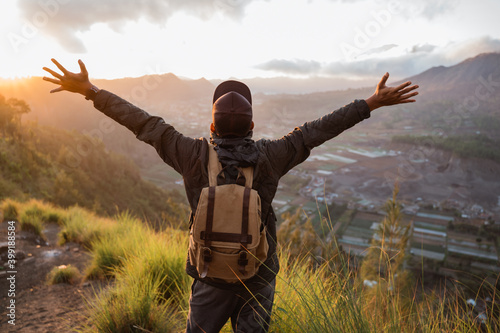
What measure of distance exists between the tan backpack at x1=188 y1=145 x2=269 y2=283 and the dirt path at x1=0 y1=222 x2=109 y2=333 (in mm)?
1812

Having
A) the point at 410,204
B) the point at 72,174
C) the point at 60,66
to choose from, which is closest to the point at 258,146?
the point at 60,66

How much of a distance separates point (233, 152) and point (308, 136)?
48 cm

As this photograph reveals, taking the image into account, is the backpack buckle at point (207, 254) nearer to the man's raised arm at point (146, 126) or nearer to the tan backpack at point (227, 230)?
the tan backpack at point (227, 230)

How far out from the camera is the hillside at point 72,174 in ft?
39.8

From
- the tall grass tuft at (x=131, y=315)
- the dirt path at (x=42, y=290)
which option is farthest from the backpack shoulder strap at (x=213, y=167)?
the dirt path at (x=42, y=290)

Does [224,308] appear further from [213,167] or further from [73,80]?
[73,80]

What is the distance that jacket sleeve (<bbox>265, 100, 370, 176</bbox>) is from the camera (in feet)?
5.48

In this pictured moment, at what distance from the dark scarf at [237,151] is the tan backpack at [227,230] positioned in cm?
13

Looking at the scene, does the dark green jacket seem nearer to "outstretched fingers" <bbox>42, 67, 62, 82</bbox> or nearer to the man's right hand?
the man's right hand

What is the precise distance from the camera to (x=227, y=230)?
144cm

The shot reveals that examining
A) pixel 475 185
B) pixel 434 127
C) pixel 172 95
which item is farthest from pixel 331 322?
pixel 434 127

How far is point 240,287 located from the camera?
1.61 m

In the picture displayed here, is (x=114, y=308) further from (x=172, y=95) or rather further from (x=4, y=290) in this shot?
(x=172, y=95)

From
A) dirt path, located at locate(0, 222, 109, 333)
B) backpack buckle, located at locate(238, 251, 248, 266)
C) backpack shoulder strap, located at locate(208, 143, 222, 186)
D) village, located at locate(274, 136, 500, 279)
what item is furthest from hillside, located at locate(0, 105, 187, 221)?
village, located at locate(274, 136, 500, 279)
